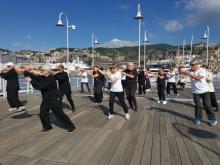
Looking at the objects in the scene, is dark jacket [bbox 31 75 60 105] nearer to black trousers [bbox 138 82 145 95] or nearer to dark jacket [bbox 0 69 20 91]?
dark jacket [bbox 0 69 20 91]

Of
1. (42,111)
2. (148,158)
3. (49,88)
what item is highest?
(49,88)

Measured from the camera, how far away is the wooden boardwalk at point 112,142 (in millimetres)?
4715

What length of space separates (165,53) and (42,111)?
121 m

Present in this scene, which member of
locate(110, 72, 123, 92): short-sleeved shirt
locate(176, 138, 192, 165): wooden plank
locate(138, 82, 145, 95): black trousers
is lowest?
locate(176, 138, 192, 165): wooden plank

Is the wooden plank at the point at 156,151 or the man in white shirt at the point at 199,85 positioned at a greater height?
the man in white shirt at the point at 199,85

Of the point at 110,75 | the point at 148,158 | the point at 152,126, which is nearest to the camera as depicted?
the point at 148,158

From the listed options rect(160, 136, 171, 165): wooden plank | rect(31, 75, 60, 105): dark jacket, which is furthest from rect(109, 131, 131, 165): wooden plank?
rect(31, 75, 60, 105): dark jacket

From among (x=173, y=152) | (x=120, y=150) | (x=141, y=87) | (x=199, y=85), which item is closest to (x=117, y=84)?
(x=199, y=85)

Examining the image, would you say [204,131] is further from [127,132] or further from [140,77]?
[140,77]

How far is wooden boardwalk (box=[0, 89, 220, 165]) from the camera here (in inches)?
186

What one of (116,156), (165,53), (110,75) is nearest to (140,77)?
(110,75)

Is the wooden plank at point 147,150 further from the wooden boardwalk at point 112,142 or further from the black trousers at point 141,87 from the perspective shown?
the black trousers at point 141,87

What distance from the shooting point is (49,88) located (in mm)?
6242

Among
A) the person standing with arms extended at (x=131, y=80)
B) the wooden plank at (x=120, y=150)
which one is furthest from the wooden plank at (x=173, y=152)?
the person standing with arms extended at (x=131, y=80)
